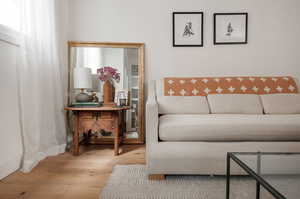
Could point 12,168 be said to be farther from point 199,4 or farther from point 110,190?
point 199,4

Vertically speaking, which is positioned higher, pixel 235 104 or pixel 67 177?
pixel 235 104

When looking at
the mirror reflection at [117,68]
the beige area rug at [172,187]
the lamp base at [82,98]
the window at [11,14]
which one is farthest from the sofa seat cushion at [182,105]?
the window at [11,14]

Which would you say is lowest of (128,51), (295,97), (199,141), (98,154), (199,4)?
(98,154)

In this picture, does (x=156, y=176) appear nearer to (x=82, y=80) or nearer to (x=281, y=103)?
(x=82, y=80)

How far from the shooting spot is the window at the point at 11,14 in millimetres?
1583

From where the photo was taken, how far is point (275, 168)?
0.88 m

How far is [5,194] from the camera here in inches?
49.6

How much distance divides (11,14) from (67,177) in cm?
136

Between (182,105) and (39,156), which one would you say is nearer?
(39,156)

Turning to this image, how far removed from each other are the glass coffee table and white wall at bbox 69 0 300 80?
173 cm

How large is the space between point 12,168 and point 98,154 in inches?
28.8

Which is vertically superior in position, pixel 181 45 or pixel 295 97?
pixel 181 45

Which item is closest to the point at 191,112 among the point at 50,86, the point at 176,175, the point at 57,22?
the point at 176,175

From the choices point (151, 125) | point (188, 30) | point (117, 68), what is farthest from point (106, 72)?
point (188, 30)
